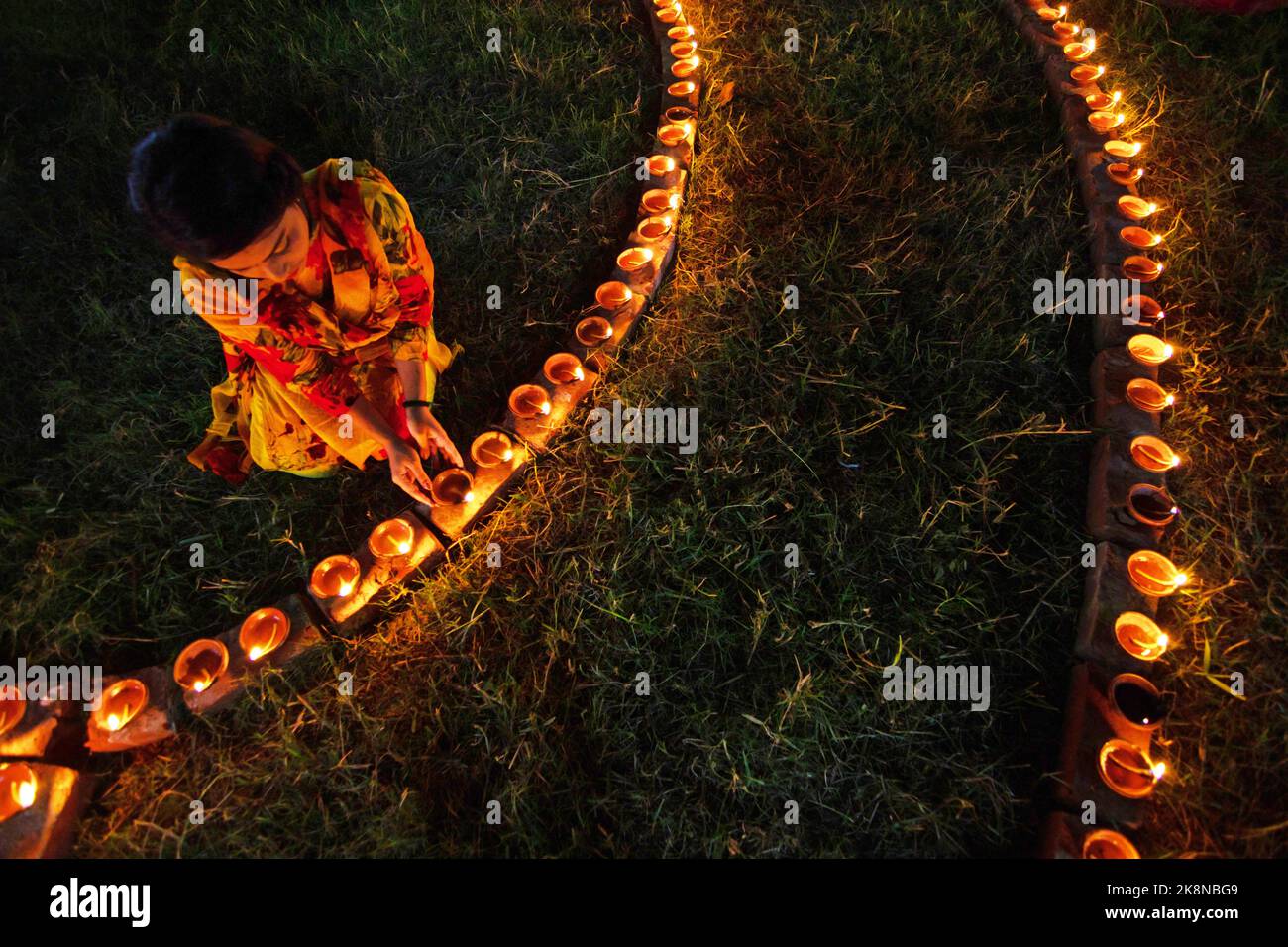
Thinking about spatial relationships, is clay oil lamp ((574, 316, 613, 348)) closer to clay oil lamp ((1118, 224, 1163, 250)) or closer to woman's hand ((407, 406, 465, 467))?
woman's hand ((407, 406, 465, 467))

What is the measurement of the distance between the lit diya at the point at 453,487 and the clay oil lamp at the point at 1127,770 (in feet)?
5.90

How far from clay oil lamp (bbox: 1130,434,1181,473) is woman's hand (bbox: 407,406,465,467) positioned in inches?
81.1

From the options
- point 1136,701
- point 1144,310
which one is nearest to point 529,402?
point 1136,701

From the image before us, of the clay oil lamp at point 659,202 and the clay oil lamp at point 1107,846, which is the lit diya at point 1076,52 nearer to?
the clay oil lamp at point 659,202

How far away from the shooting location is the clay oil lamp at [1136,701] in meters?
1.50

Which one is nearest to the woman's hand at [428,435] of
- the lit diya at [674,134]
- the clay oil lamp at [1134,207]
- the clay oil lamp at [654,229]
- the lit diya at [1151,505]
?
the clay oil lamp at [654,229]

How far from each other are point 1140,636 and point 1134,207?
1662mm

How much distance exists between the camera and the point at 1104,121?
8.40 ft

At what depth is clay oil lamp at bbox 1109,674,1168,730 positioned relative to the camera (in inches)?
59.0

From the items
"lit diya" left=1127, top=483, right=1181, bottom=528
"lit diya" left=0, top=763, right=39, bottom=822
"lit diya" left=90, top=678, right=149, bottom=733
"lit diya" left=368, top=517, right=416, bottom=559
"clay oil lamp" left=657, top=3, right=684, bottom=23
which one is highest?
"clay oil lamp" left=657, top=3, right=684, bottom=23

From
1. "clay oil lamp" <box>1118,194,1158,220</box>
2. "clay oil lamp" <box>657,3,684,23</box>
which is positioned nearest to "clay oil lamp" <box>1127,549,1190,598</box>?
"clay oil lamp" <box>1118,194,1158,220</box>

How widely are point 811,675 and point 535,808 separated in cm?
81

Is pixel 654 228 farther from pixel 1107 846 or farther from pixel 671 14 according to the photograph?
pixel 1107 846
